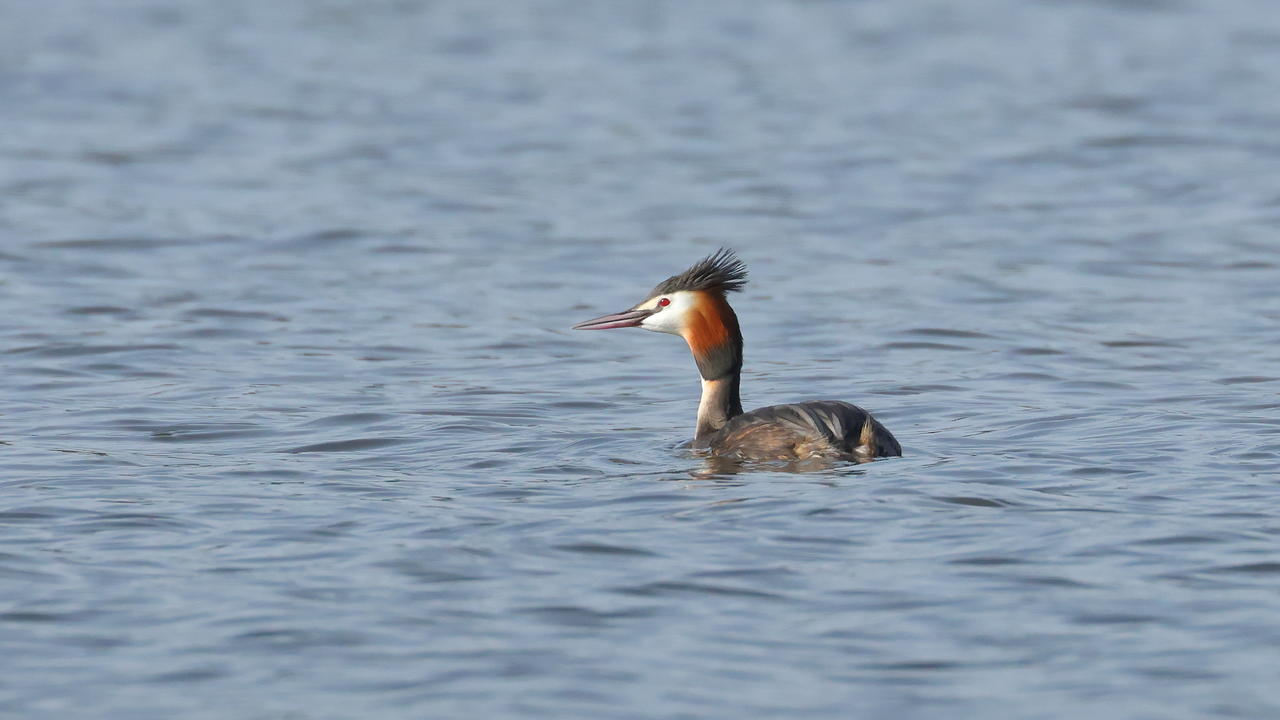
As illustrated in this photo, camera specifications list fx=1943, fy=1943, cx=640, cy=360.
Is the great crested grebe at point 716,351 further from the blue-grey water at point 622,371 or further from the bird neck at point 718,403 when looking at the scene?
the blue-grey water at point 622,371

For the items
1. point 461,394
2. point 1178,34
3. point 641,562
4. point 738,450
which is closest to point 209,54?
point 1178,34

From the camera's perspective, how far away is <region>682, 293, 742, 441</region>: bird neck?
10398 mm

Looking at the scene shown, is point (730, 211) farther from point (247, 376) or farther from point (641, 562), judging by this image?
point (641, 562)

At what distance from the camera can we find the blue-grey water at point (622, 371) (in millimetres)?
6641

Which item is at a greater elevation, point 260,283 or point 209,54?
point 209,54

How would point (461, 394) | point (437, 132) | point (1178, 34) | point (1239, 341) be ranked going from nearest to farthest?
point (461, 394) → point (1239, 341) → point (437, 132) → point (1178, 34)

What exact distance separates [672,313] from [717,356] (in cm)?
36

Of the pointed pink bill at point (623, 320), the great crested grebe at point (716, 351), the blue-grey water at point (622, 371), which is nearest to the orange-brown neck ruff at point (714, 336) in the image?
the great crested grebe at point (716, 351)

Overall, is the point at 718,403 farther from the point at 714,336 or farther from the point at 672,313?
the point at 672,313

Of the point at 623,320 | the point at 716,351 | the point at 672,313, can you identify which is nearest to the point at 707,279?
the point at 672,313

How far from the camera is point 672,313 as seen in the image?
10.5 meters

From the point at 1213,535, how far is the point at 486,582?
2973 millimetres

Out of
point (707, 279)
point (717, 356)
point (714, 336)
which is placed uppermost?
point (707, 279)

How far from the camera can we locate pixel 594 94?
24031 millimetres
